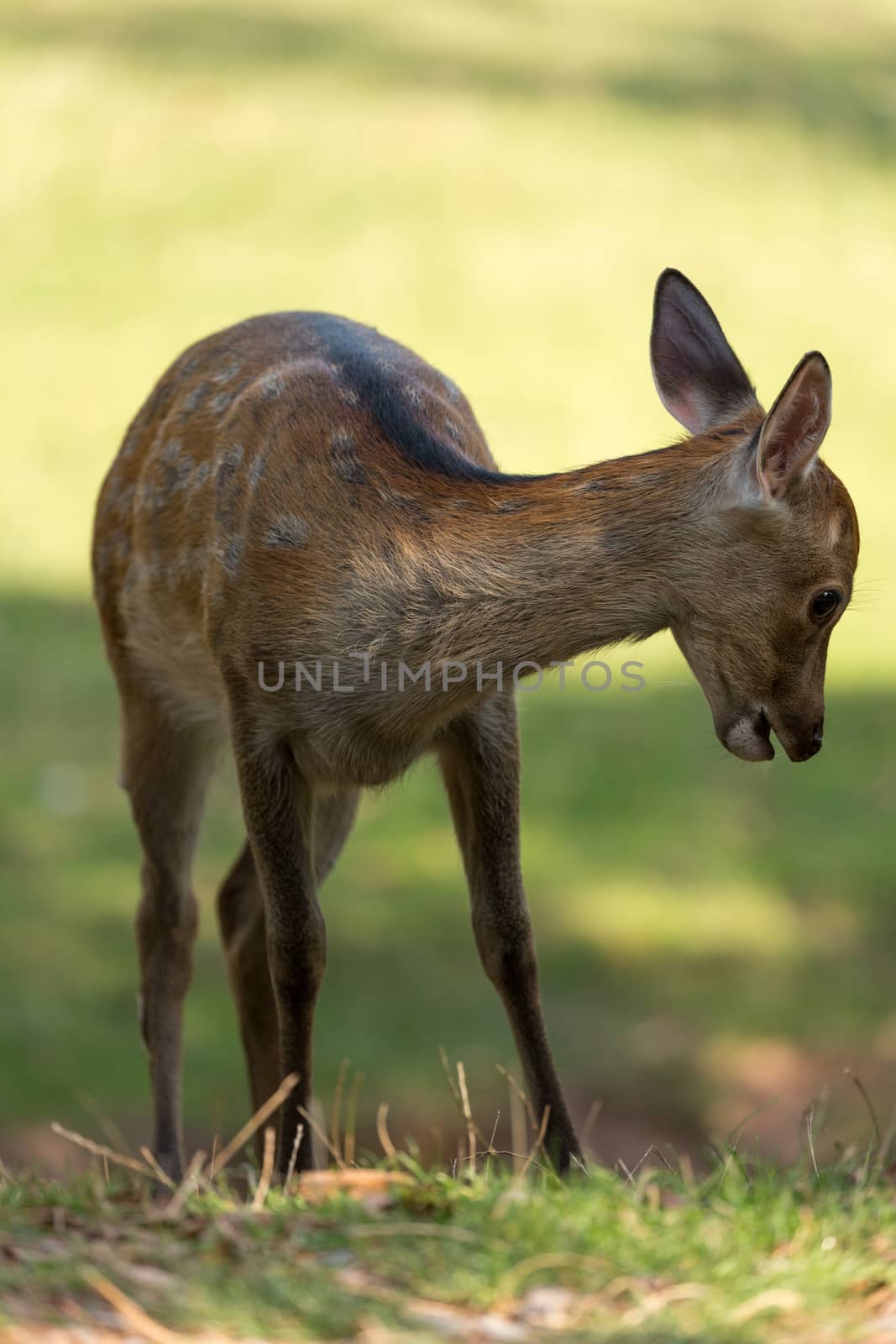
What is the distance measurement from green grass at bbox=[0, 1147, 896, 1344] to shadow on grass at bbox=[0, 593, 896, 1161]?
3.31 metres

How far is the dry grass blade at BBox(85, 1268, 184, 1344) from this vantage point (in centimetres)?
301

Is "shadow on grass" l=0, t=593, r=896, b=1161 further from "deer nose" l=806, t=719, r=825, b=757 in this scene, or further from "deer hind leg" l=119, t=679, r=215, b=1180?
"deer nose" l=806, t=719, r=825, b=757

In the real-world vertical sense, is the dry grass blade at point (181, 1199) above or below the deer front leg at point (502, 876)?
below

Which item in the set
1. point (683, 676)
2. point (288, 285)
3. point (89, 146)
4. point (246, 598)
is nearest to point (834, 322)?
point (288, 285)

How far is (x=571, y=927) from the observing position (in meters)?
9.19

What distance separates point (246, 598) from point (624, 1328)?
208 centimetres

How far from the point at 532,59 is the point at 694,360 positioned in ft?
57.2

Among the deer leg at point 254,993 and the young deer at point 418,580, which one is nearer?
the young deer at point 418,580

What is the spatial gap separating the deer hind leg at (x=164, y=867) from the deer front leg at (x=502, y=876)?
1.05m

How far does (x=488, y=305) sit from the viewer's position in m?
16.2

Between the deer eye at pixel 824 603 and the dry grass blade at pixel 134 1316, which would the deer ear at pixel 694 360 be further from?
the dry grass blade at pixel 134 1316

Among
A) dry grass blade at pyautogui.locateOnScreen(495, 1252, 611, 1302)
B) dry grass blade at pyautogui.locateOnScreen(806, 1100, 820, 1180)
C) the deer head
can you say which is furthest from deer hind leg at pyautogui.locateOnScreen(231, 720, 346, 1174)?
dry grass blade at pyautogui.locateOnScreen(495, 1252, 611, 1302)

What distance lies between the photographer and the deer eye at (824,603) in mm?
4055

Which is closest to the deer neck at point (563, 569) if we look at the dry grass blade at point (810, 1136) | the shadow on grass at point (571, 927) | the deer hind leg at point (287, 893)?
the deer hind leg at point (287, 893)
